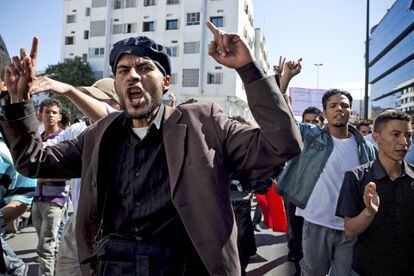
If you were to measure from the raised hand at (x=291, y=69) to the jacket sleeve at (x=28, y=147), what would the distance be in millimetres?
1699

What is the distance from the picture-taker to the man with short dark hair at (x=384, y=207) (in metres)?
2.58

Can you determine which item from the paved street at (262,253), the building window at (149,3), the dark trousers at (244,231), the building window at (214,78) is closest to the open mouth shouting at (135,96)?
the dark trousers at (244,231)

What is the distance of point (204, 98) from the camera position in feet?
117

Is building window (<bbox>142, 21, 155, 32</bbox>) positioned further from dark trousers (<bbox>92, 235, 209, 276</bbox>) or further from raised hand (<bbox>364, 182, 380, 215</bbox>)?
dark trousers (<bbox>92, 235, 209, 276</bbox>)

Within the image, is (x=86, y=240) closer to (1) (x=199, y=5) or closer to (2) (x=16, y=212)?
(2) (x=16, y=212)

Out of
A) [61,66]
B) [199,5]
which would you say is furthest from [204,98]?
[61,66]

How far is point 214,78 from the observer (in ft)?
116

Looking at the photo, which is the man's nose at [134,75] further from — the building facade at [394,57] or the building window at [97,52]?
the building facade at [394,57]

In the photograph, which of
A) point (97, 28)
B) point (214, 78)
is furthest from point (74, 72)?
point (214, 78)

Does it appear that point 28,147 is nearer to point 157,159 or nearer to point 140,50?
point 157,159

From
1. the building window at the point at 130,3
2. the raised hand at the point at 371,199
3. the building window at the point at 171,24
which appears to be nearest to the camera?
the raised hand at the point at 371,199

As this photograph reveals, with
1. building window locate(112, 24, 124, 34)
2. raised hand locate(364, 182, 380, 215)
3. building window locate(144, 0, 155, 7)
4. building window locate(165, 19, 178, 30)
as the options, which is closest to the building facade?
building window locate(165, 19, 178, 30)

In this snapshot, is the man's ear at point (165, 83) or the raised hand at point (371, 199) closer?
the man's ear at point (165, 83)

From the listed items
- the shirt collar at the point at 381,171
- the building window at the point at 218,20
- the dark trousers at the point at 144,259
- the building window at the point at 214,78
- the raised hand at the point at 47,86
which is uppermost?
the building window at the point at 218,20
